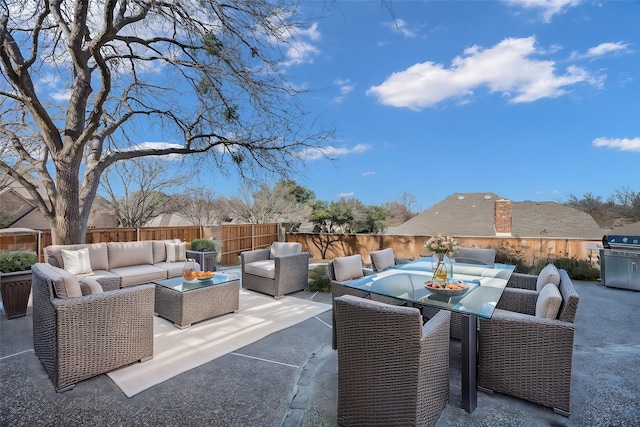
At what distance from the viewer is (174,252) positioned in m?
5.43

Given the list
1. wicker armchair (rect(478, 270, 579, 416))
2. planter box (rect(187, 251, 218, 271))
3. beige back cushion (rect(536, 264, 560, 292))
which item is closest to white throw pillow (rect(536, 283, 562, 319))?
wicker armchair (rect(478, 270, 579, 416))

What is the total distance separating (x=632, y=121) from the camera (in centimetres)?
858

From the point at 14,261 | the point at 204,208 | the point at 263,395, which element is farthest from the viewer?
the point at 204,208

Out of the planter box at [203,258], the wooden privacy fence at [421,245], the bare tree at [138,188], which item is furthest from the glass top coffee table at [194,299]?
the bare tree at [138,188]

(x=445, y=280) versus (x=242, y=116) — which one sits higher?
(x=242, y=116)

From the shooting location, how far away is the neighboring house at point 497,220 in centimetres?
1092

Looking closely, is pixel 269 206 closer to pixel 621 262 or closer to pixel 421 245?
pixel 421 245

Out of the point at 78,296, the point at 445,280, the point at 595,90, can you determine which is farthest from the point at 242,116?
the point at 595,90

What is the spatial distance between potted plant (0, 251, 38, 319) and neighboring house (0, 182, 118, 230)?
7.47 meters

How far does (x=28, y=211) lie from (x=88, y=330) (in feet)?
43.0

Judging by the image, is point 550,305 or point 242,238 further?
point 242,238

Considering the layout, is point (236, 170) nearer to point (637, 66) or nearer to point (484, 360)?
point (484, 360)

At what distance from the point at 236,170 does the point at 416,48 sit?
4840mm

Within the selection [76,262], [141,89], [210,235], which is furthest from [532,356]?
[210,235]
